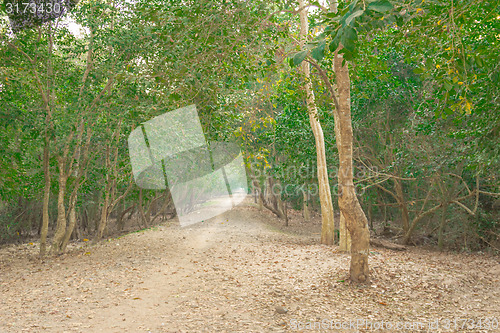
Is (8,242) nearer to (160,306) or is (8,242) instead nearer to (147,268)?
(147,268)

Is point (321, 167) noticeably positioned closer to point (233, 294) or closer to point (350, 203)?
point (350, 203)

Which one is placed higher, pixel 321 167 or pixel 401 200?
pixel 321 167

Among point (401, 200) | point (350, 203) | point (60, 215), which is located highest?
point (350, 203)

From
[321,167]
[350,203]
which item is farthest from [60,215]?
[350,203]

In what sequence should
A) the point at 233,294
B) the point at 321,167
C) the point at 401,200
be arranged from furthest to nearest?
1. the point at 401,200
2. the point at 321,167
3. the point at 233,294

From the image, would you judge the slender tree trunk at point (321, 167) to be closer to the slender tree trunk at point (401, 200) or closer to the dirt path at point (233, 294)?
the dirt path at point (233, 294)

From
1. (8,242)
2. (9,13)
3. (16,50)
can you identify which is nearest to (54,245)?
(16,50)

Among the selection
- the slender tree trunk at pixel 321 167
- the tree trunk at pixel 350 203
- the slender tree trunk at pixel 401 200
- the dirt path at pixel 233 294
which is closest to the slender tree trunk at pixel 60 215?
the dirt path at pixel 233 294

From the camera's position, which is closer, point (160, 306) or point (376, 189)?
point (160, 306)

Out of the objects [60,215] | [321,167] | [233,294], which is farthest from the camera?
[321,167]

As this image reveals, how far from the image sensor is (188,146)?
11727 millimetres

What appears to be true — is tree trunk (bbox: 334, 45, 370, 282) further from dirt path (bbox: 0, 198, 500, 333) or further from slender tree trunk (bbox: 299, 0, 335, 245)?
slender tree trunk (bbox: 299, 0, 335, 245)

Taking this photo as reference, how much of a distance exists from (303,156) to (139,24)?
23.9ft

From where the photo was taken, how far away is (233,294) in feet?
20.6
